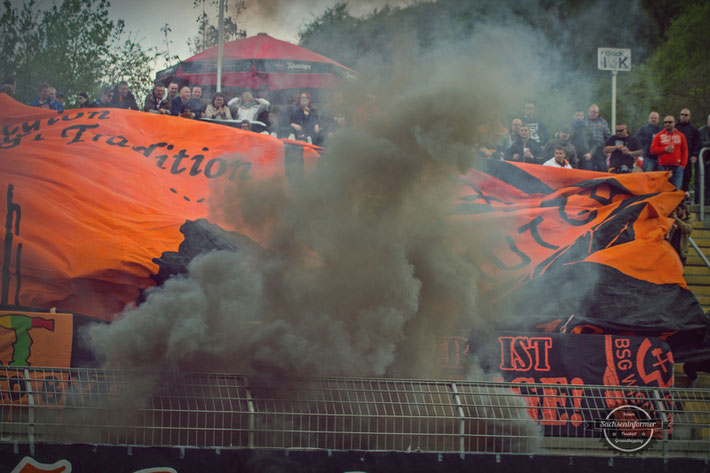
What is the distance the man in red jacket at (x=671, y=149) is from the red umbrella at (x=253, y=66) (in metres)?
6.04

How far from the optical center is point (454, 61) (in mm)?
6418

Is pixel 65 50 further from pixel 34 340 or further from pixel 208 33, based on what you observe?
pixel 34 340

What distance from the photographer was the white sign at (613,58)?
8.26 m

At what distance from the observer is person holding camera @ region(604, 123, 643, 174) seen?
37.4 ft

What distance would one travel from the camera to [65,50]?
1261 cm

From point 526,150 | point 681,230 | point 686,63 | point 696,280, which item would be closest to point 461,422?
point 681,230

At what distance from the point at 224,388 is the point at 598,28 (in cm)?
563

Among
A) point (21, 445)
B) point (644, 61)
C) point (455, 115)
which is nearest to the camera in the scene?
point (21, 445)

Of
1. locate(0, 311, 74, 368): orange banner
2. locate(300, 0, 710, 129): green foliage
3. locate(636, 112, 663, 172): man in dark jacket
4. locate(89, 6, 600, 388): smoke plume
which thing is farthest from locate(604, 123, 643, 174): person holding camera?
locate(0, 311, 74, 368): orange banner

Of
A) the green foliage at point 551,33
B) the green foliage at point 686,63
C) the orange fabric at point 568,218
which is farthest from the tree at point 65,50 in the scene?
the green foliage at point 686,63

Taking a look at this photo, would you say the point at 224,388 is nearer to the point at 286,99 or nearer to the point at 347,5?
the point at 347,5

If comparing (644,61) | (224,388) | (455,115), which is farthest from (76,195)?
(644,61)

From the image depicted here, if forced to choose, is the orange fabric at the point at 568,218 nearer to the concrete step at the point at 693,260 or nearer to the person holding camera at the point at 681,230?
the person holding camera at the point at 681,230

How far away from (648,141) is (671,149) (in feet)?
2.31
